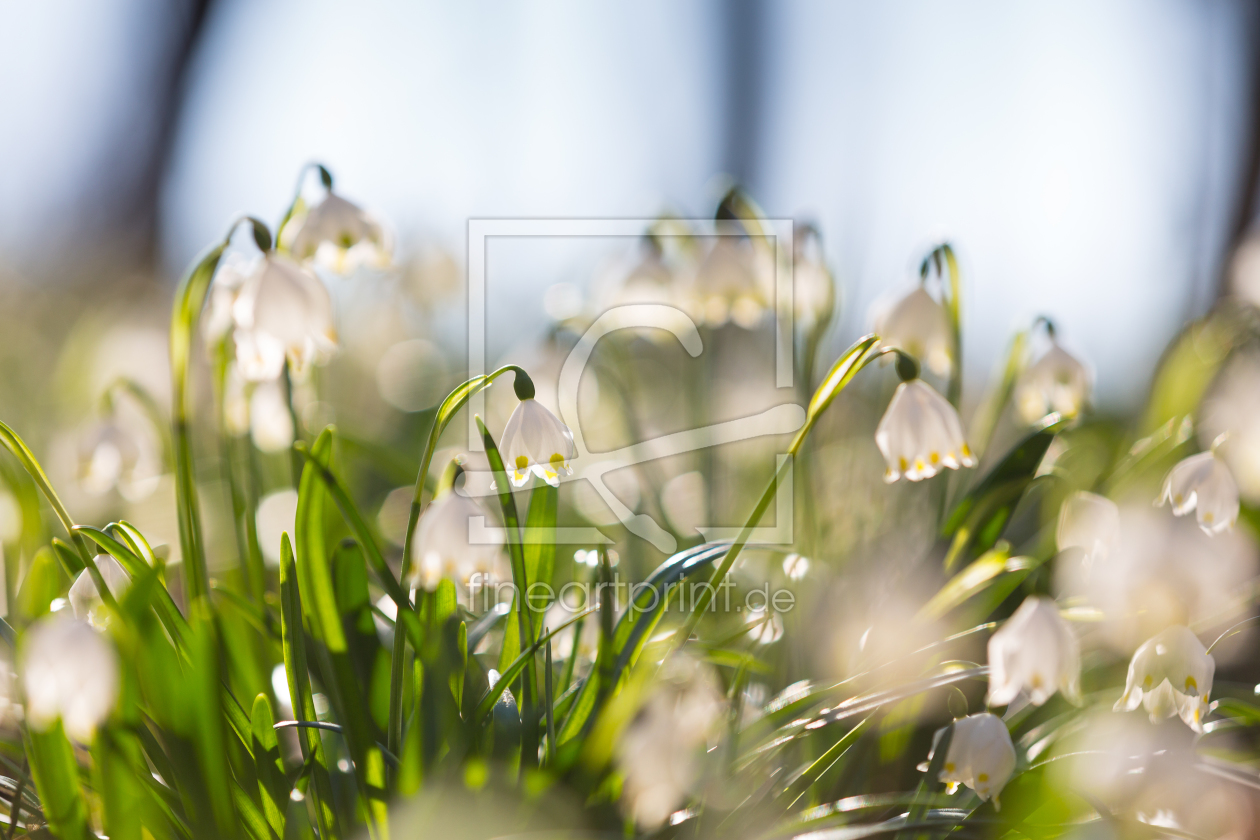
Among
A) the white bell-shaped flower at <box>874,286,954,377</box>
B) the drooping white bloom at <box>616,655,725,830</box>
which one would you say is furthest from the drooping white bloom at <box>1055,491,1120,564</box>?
the drooping white bloom at <box>616,655,725,830</box>

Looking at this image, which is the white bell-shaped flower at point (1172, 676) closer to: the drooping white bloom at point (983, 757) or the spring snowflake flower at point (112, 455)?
the drooping white bloom at point (983, 757)

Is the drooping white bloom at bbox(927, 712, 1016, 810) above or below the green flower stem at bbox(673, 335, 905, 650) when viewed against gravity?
below

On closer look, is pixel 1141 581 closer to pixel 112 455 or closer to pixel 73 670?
pixel 73 670

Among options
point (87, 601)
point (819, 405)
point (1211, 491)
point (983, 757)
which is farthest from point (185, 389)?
point (1211, 491)

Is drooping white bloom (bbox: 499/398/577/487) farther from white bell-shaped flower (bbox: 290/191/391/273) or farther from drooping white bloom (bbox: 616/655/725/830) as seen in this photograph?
white bell-shaped flower (bbox: 290/191/391/273)

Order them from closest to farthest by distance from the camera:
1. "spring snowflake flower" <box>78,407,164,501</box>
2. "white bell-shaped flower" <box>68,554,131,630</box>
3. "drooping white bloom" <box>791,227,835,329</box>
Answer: "white bell-shaped flower" <box>68,554,131,630</box>, "spring snowflake flower" <box>78,407,164,501</box>, "drooping white bloom" <box>791,227,835,329</box>
